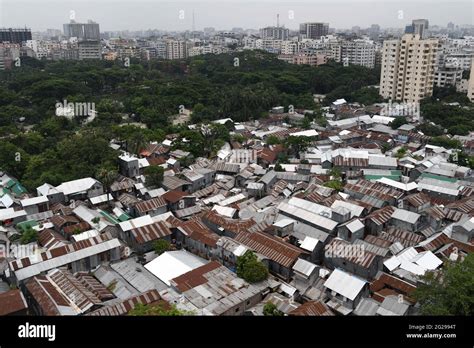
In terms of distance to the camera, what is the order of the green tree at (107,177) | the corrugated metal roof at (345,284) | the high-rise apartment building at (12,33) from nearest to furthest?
the high-rise apartment building at (12,33), the corrugated metal roof at (345,284), the green tree at (107,177)

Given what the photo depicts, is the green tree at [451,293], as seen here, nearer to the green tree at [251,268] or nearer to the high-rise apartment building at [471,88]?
the green tree at [251,268]

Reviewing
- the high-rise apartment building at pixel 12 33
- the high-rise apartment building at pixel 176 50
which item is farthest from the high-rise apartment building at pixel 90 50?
the high-rise apartment building at pixel 12 33

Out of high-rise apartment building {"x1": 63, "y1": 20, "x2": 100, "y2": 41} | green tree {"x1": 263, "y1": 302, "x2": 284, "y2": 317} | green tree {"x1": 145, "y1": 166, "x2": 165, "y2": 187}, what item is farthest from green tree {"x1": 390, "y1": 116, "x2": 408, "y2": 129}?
green tree {"x1": 263, "y1": 302, "x2": 284, "y2": 317}

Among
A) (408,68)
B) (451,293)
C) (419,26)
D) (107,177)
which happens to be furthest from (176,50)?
(451,293)

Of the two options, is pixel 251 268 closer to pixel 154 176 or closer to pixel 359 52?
pixel 154 176

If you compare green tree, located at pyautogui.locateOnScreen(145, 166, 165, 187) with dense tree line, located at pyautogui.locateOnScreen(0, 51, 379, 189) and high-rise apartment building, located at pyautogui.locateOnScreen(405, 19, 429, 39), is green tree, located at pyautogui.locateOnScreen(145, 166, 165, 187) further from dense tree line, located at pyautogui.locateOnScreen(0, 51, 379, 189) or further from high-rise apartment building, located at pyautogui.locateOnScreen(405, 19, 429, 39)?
high-rise apartment building, located at pyautogui.locateOnScreen(405, 19, 429, 39)

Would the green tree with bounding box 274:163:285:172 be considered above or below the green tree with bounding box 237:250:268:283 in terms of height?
above
